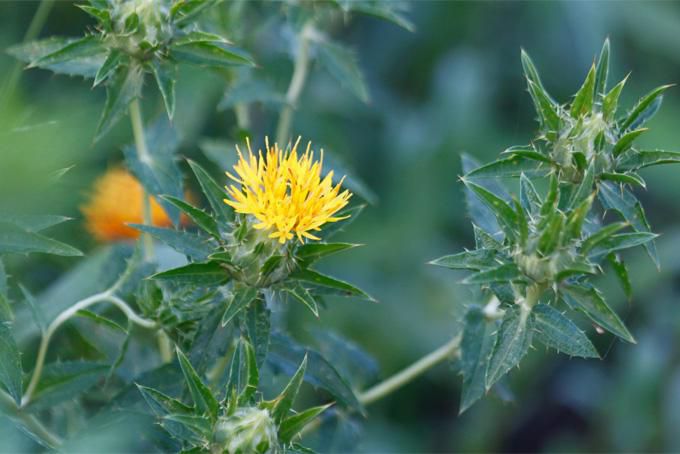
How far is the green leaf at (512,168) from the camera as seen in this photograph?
4.75 ft

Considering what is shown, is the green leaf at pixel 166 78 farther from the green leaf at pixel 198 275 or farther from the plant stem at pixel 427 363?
the plant stem at pixel 427 363

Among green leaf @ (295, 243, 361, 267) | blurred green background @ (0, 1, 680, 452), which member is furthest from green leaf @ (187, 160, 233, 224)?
blurred green background @ (0, 1, 680, 452)

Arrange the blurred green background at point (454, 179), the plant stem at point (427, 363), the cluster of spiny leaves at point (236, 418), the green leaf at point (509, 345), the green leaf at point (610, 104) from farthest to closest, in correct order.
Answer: the blurred green background at point (454, 179), the plant stem at point (427, 363), the green leaf at point (610, 104), the green leaf at point (509, 345), the cluster of spiny leaves at point (236, 418)

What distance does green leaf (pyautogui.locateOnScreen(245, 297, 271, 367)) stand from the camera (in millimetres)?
1378

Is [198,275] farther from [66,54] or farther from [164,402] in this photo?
[66,54]

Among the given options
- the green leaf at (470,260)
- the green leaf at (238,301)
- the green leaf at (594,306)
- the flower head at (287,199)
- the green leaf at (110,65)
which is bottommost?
the green leaf at (238,301)

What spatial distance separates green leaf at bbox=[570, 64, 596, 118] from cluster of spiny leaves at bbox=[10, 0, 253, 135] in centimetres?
50

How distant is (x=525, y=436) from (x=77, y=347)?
1.78 metres

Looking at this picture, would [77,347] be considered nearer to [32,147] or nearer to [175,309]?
[175,309]

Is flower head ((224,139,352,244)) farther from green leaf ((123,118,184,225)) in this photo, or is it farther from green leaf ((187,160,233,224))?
green leaf ((123,118,184,225))

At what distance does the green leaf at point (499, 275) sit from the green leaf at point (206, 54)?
507mm

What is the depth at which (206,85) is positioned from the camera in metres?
2.71

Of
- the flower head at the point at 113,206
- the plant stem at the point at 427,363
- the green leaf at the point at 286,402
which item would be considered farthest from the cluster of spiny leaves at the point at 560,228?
the flower head at the point at 113,206

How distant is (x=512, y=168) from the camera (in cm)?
147
